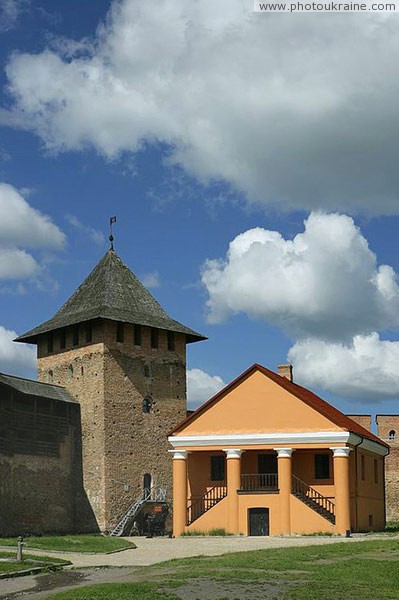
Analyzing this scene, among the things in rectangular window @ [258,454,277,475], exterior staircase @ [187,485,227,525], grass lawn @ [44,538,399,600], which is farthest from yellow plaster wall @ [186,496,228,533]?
grass lawn @ [44,538,399,600]

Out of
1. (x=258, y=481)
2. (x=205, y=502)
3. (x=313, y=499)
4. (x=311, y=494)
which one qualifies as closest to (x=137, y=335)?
(x=205, y=502)

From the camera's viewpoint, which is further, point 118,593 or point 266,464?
point 266,464

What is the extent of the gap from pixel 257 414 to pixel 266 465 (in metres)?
3.20

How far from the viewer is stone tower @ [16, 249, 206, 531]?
41.8 meters

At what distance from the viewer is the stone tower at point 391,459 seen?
50125 mm

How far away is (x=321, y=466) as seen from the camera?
38.4 m

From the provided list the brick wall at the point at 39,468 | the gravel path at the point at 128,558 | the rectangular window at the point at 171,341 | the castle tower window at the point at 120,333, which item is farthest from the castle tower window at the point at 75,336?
the gravel path at the point at 128,558

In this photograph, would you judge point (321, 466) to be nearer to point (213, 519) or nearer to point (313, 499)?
point (313, 499)

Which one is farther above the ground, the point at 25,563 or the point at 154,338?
the point at 154,338

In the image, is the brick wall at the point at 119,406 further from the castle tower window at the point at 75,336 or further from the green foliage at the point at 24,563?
the green foliage at the point at 24,563

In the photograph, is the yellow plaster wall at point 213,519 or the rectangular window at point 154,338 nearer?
the yellow plaster wall at point 213,519

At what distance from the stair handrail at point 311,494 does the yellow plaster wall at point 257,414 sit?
103 inches

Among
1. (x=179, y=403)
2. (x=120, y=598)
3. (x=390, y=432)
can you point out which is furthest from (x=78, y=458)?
(x=120, y=598)

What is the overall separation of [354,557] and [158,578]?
21.8ft
